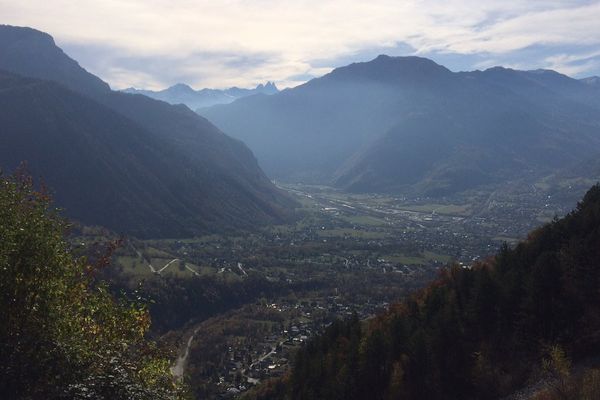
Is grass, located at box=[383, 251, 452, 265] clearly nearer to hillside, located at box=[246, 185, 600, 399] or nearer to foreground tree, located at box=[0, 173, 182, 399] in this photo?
hillside, located at box=[246, 185, 600, 399]

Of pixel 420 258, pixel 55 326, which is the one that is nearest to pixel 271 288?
pixel 420 258

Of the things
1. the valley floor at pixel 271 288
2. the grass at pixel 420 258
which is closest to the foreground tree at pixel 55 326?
the valley floor at pixel 271 288

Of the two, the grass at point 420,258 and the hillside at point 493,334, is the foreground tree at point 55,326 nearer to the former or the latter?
the hillside at point 493,334

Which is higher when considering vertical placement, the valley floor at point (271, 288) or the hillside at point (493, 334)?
the hillside at point (493, 334)

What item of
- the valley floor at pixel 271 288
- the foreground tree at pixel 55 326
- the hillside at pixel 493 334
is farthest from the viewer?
the valley floor at pixel 271 288

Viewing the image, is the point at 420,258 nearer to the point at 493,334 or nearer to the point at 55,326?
the point at 493,334

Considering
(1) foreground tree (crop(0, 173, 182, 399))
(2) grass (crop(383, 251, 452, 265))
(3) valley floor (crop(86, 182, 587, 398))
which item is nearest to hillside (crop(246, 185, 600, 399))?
(3) valley floor (crop(86, 182, 587, 398))
